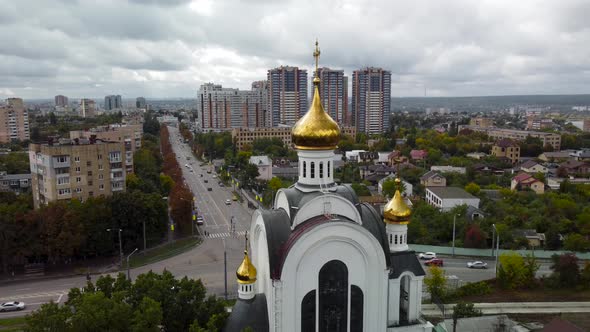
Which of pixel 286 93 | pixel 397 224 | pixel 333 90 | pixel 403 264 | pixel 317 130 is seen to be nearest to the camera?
pixel 317 130

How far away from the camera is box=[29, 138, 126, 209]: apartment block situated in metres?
34.3

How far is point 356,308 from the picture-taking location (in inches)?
655

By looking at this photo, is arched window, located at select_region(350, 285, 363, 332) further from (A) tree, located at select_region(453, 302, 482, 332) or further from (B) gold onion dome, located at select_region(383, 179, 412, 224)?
(A) tree, located at select_region(453, 302, 482, 332)

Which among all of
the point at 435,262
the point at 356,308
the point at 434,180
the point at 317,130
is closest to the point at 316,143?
the point at 317,130

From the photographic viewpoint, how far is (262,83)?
131875 mm

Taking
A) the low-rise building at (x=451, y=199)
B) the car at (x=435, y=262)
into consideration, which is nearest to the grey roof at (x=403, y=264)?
the car at (x=435, y=262)

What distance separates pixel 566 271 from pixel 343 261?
18792mm

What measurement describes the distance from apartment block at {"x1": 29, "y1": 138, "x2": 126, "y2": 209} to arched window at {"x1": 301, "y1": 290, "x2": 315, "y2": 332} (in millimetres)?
25742

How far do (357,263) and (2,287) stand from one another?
24179mm

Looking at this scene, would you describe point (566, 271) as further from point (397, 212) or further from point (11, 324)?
point (11, 324)

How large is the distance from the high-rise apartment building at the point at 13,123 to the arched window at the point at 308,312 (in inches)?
3731

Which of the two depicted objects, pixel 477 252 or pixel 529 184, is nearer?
pixel 477 252

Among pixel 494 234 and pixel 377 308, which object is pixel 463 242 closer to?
pixel 494 234

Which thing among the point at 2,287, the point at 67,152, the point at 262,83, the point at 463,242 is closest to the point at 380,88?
the point at 262,83
